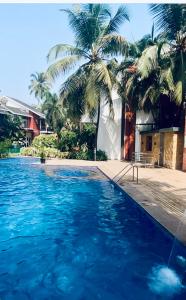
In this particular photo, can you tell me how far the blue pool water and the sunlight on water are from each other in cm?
2

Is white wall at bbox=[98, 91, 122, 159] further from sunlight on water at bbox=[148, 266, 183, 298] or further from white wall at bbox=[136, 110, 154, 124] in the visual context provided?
sunlight on water at bbox=[148, 266, 183, 298]

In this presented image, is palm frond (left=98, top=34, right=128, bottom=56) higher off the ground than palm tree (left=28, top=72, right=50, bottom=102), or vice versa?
palm tree (left=28, top=72, right=50, bottom=102)

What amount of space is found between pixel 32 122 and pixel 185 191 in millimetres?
→ 41439

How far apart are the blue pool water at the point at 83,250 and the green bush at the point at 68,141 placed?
17.8 meters

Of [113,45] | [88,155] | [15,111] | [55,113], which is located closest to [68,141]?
[88,155]

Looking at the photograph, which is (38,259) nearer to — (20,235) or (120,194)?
(20,235)

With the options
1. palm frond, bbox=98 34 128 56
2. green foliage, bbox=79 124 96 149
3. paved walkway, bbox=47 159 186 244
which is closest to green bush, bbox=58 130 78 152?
green foliage, bbox=79 124 96 149

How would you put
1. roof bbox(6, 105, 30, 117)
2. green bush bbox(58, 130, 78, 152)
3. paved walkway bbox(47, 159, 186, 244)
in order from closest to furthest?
paved walkway bbox(47, 159, 186, 244) → green bush bbox(58, 130, 78, 152) → roof bbox(6, 105, 30, 117)

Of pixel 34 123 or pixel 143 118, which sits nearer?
pixel 143 118

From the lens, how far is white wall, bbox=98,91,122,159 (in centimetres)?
2684

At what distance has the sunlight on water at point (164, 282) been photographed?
15.9 feet

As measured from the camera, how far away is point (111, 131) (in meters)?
27.4

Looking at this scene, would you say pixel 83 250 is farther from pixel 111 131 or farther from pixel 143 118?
pixel 111 131

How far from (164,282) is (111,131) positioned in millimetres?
22578
